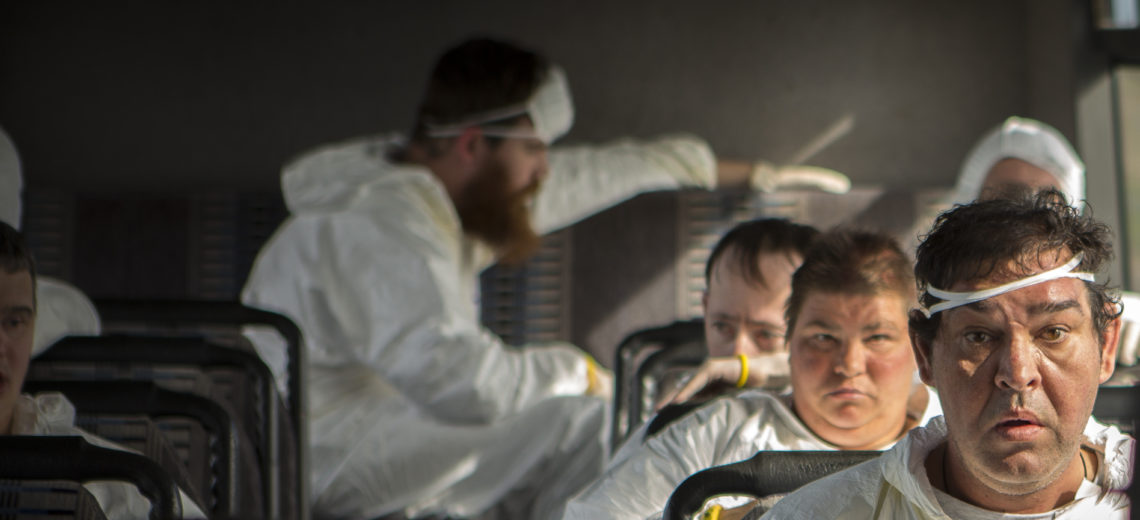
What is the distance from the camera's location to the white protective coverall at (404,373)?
2.63m

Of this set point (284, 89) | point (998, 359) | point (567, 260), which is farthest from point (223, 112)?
point (998, 359)

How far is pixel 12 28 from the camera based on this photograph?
4.12 metres

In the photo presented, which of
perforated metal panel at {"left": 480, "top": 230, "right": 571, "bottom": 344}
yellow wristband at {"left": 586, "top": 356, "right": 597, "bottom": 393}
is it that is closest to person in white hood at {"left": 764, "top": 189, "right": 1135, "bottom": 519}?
yellow wristband at {"left": 586, "top": 356, "right": 597, "bottom": 393}

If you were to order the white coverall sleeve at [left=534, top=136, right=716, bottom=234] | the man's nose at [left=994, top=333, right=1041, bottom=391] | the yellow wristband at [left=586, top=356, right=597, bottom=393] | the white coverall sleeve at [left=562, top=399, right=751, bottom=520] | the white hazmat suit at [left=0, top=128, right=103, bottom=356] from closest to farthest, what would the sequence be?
the man's nose at [left=994, top=333, right=1041, bottom=391], the white coverall sleeve at [left=562, top=399, right=751, bottom=520], the white hazmat suit at [left=0, top=128, right=103, bottom=356], the yellow wristband at [left=586, top=356, right=597, bottom=393], the white coverall sleeve at [left=534, top=136, right=716, bottom=234]

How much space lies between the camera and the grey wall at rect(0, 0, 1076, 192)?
4.05m

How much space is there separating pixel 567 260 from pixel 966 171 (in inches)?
55.4

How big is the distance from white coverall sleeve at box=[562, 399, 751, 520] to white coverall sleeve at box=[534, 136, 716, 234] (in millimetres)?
1821

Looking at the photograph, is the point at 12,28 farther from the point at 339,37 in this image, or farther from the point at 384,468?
the point at 384,468

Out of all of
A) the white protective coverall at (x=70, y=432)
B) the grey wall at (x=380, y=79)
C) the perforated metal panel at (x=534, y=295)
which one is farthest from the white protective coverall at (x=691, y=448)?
the grey wall at (x=380, y=79)

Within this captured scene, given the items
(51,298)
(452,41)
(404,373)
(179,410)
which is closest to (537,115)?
(404,373)

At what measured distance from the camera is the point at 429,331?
2.57m

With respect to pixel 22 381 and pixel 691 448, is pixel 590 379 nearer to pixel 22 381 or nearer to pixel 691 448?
pixel 691 448

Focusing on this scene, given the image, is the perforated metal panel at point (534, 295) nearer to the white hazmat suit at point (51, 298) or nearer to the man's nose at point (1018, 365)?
the white hazmat suit at point (51, 298)

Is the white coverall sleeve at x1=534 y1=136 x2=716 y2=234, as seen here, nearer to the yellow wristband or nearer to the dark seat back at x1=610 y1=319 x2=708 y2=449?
the yellow wristband
